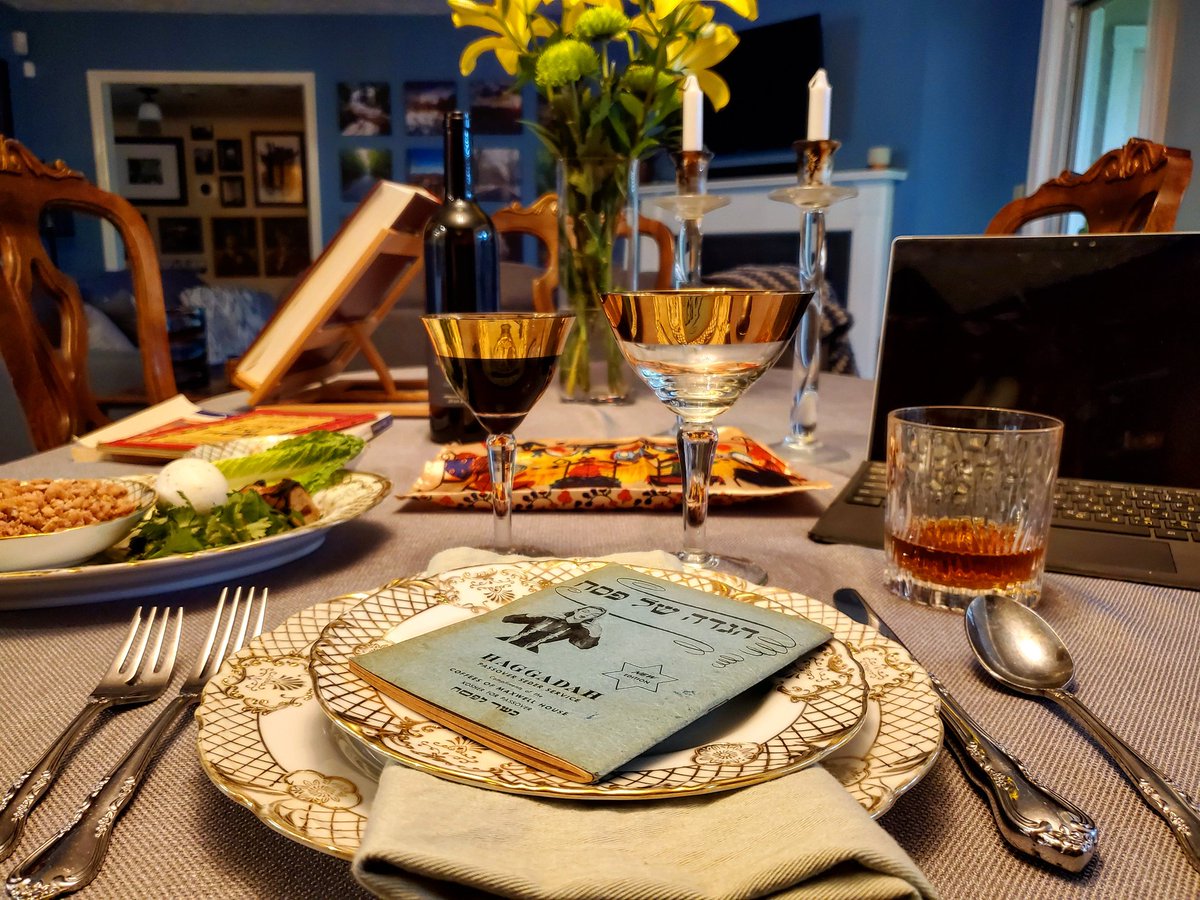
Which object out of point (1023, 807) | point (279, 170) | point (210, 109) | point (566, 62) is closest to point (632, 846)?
point (1023, 807)

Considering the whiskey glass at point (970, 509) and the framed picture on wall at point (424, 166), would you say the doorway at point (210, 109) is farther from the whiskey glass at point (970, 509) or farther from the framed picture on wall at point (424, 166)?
the whiskey glass at point (970, 509)

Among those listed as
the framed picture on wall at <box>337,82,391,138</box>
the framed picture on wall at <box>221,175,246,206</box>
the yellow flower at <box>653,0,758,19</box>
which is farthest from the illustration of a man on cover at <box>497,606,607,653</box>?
the framed picture on wall at <box>221,175,246,206</box>

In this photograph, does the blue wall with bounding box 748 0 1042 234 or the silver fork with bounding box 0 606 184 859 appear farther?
the blue wall with bounding box 748 0 1042 234

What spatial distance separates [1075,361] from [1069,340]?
2cm

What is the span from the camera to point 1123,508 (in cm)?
67

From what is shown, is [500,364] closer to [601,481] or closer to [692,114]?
[601,481]

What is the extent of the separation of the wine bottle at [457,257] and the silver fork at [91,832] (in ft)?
1.84

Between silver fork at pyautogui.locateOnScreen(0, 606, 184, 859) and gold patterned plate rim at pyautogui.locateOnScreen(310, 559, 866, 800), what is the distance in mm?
105

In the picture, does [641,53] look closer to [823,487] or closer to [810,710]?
[823,487]

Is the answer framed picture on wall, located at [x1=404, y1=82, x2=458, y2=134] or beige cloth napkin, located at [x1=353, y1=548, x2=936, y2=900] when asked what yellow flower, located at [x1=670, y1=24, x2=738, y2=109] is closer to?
beige cloth napkin, located at [x1=353, y1=548, x2=936, y2=900]

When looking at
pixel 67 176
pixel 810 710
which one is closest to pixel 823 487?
pixel 810 710

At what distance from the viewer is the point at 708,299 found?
49 centimetres

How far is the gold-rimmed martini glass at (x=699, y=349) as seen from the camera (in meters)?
0.49

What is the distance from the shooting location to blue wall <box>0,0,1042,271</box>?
4348mm
